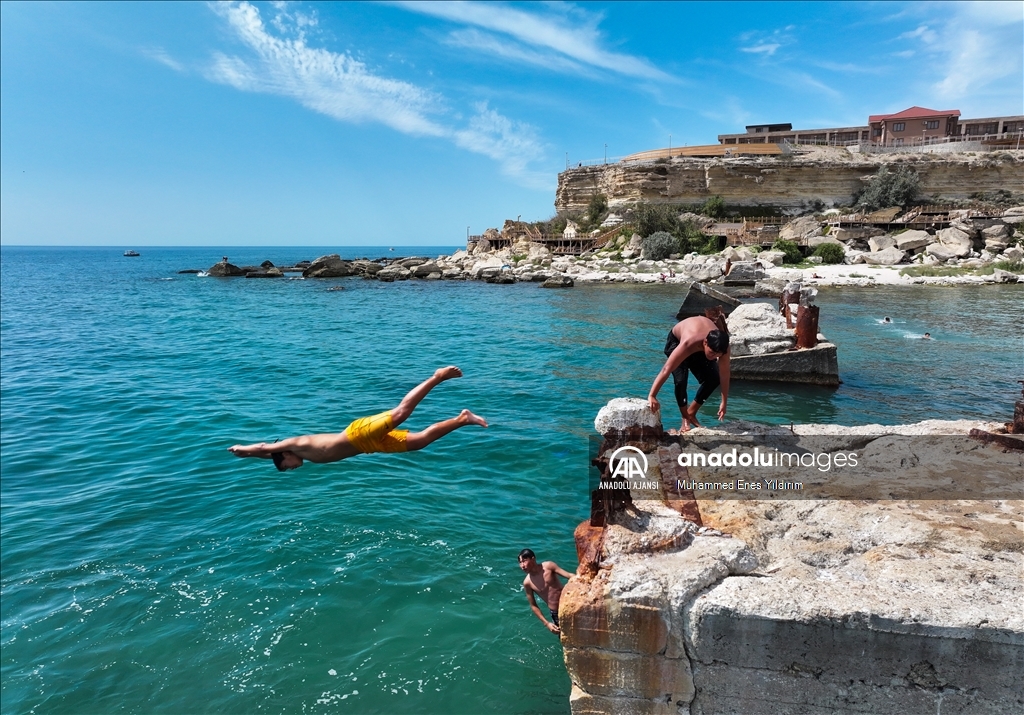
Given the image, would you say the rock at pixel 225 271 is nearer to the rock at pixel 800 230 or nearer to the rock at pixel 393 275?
the rock at pixel 393 275

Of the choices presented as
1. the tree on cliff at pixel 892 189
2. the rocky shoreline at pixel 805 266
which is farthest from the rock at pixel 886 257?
the tree on cliff at pixel 892 189

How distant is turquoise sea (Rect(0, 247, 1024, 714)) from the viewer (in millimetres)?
6004

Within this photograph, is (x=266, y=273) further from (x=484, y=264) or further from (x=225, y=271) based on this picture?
(x=484, y=264)

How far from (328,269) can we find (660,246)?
34.4 m

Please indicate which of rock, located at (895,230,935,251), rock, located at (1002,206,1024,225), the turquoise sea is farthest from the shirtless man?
rock, located at (1002,206,1024,225)

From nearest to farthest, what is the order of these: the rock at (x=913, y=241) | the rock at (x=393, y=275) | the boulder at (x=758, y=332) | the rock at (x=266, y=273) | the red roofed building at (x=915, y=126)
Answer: the boulder at (x=758, y=332) < the rock at (x=913, y=241) < the rock at (x=393, y=275) < the rock at (x=266, y=273) < the red roofed building at (x=915, y=126)

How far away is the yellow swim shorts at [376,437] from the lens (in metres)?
5.64

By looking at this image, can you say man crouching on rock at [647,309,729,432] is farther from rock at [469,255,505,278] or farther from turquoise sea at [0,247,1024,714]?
rock at [469,255,505,278]

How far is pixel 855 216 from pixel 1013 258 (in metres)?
14.1

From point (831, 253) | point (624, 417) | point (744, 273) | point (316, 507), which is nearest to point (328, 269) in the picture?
point (744, 273)

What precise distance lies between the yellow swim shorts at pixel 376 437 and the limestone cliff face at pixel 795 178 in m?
62.1

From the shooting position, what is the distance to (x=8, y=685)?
6148 millimetres

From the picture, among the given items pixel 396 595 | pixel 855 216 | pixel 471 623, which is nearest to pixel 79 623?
pixel 396 595

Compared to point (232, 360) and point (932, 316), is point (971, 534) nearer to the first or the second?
point (232, 360)
